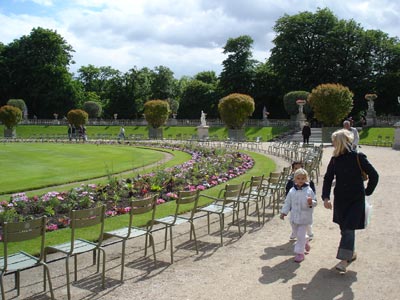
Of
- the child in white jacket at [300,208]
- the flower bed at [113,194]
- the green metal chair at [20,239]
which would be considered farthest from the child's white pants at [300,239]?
the green metal chair at [20,239]

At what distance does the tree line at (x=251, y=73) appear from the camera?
60.4 meters

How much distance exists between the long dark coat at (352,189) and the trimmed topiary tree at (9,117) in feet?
160

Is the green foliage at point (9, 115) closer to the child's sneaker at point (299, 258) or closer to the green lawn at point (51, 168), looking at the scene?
the green lawn at point (51, 168)

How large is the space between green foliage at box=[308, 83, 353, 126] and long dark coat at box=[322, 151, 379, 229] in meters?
31.6

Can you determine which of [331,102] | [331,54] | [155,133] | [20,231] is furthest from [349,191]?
[331,54]

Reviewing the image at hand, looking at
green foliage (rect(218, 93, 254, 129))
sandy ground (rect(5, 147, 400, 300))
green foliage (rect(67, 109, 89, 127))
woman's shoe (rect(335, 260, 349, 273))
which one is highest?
green foliage (rect(218, 93, 254, 129))

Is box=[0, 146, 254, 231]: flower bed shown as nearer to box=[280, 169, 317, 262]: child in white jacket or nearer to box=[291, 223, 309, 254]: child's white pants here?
box=[280, 169, 317, 262]: child in white jacket

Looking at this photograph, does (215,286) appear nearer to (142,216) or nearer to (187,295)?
(187,295)

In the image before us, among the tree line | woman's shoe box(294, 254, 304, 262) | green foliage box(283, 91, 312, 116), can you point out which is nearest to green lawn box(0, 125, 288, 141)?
green foliage box(283, 91, 312, 116)

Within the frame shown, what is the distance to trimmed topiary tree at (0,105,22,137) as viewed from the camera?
49062mm

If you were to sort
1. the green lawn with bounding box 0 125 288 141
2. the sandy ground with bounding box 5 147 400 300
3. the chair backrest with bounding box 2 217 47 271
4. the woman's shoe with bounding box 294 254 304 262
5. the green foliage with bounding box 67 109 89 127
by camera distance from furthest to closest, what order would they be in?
the green lawn with bounding box 0 125 288 141 < the green foliage with bounding box 67 109 89 127 < the woman's shoe with bounding box 294 254 304 262 < the sandy ground with bounding box 5 147 400 300 < the chair backrest with bounding box 2 217 47 271

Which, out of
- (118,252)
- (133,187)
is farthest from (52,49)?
(118,252)

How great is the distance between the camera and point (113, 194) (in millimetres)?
11820

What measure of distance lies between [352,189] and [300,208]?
1055mm
